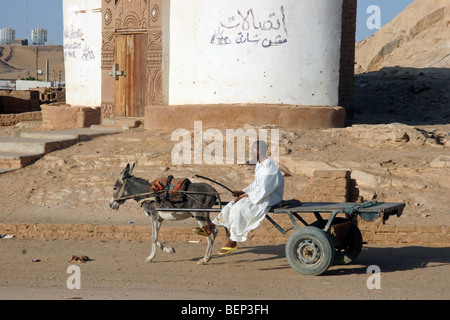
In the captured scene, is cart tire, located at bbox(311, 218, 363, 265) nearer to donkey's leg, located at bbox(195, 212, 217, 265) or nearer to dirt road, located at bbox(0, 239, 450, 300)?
dirt road, located at bbox(0, 239, 450, 300)

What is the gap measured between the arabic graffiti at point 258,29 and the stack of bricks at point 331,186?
6.28 m

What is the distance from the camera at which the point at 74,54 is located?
19406mm

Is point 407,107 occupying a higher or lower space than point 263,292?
higher

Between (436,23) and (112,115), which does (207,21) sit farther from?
(436,23)

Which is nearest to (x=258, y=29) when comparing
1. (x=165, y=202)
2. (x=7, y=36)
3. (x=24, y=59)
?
(x=165, y=202)

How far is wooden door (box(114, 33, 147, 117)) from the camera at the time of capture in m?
17.4

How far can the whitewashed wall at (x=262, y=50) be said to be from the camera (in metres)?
15.0

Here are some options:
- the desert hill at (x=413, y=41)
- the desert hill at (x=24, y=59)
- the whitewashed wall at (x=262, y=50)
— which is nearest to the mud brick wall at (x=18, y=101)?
the whitewashed wall at (x=262, y=50)

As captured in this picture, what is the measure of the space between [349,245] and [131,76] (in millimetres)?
11131

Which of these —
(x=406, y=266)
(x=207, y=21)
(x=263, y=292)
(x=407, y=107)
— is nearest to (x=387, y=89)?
(x=407, y=107)

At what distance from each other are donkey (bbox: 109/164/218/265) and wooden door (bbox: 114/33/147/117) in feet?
30.2

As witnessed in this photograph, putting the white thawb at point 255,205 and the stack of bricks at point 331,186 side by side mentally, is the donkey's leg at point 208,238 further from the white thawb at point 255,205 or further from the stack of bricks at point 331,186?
the stack of bricks at point 331,186

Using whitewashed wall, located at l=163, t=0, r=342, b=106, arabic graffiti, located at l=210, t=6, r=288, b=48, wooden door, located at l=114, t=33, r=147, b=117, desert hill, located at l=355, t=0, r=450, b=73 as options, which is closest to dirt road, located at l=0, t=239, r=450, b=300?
whitewashed wall, located at l=163, t=0, r=342, b=106

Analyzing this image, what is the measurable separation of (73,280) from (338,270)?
311 centimetres
